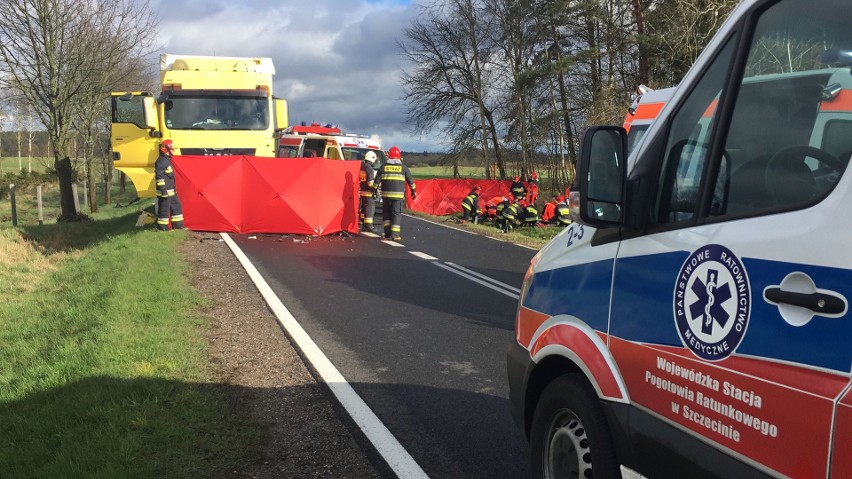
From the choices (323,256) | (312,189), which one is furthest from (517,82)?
(323,256)

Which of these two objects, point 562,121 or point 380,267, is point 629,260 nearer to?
point 380,267

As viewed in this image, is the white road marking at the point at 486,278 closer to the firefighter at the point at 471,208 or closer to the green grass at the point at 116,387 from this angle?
the green grass at the point at 116,387

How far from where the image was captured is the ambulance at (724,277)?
1.62 metres

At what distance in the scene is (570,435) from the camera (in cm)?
266

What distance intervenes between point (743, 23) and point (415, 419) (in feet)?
10.4

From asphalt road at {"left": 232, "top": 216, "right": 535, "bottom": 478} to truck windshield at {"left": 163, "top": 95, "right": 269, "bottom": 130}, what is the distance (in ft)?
11.1

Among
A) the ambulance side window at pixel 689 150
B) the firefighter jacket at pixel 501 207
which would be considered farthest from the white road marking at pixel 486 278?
the firefighter jacket at pixel 501 207

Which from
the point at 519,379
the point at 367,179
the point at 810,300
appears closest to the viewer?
the point at 810,300

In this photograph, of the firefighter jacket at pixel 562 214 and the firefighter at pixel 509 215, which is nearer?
the firefighter jacket at pixel 562 214

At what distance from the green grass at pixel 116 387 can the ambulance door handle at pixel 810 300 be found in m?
2.99

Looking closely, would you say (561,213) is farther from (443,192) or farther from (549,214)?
(443,192)

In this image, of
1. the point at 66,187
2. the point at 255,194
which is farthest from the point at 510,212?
the point at 66,187

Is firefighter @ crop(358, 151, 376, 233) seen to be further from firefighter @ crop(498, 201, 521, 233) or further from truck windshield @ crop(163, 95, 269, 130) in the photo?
firefighter @ crop(498, 201, 521, 233)

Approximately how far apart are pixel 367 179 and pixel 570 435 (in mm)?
12063
